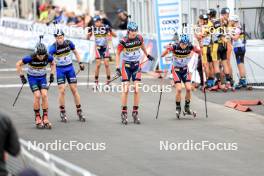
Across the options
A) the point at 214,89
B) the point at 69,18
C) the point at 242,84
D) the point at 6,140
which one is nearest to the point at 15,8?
the point at 69,18

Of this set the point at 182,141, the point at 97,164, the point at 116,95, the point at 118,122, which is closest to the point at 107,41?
the point at 116,95

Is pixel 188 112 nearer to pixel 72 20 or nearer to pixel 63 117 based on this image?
pixel 63 117

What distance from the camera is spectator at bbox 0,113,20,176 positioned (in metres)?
10.0

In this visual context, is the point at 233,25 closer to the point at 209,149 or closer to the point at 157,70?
the point at 157,70

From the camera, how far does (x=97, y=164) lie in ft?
54.0

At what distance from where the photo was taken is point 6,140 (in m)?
10.1

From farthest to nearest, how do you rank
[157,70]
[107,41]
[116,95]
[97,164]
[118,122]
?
[157,70], [107,41], [116,95], [118,122], [97,164]

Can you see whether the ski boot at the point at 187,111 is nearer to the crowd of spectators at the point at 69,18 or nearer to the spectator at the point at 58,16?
the crowd of spectators at the point at 69,18

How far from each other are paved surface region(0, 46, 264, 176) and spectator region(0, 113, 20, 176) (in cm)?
541

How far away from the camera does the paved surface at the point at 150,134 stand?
53.2 ft

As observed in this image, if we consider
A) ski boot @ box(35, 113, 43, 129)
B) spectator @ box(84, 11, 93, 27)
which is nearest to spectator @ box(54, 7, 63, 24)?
spectator @ box(84, 11, 93, 27)

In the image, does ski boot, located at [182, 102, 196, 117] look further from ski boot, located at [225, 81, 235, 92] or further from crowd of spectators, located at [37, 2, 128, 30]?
crowd of spectators, located at [37, 2, 128, 30]

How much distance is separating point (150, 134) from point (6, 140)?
33.0 ft

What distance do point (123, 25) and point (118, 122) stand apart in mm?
20588
